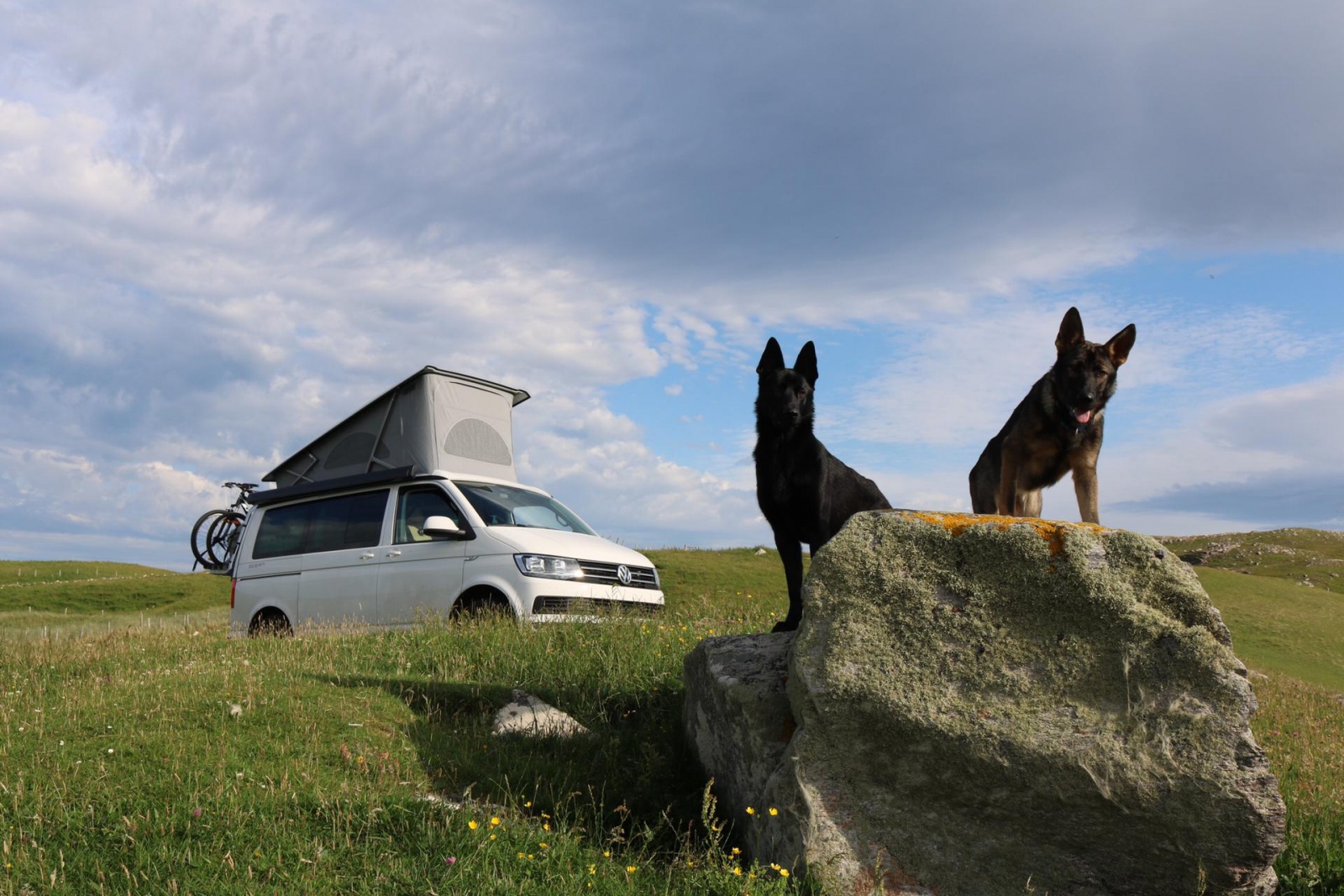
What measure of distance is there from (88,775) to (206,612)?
19.1m

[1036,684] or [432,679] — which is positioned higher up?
[1036,684]

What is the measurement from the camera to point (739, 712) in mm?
5660

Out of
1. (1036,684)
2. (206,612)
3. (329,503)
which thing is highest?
(329,503)

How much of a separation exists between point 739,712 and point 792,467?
1766 mm

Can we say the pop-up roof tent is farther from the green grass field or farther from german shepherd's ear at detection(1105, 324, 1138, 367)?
german shepherd's ear at detection(1105, 324, 1138, 367)

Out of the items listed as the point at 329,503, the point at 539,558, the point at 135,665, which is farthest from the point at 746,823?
the point at 329,503

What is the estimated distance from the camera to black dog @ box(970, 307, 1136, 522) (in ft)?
16.9

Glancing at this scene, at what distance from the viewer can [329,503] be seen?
13.6 metres

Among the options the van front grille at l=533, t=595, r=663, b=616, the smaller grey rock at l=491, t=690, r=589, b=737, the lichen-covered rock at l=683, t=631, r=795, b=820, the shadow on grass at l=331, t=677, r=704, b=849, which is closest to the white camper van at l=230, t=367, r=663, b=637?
the van front grille at l=533, t=595, r=663, b=616

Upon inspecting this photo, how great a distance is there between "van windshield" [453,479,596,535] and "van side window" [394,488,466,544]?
341 mm

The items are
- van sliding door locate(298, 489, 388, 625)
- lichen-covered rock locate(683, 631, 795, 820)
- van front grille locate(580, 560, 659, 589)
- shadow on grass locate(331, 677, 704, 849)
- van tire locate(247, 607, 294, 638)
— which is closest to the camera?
lichen-covered rock locate(683, 631, 795, 820)

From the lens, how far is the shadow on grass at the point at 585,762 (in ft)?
18.9

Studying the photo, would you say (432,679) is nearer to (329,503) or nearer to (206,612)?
(329,503)

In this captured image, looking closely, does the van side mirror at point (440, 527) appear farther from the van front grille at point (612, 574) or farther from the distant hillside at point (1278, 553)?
the distant hillside at point (1278, 553)
